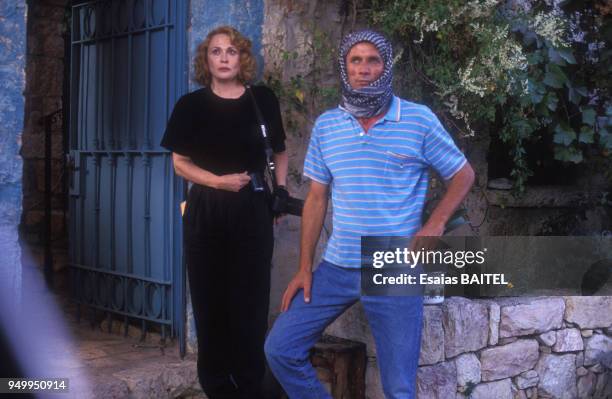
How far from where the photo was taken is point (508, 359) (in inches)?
173

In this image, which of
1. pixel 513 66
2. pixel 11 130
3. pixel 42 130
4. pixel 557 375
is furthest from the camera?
pixel 42 130

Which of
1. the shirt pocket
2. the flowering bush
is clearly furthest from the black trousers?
the flowering bush

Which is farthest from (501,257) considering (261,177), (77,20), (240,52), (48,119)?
(48,119)

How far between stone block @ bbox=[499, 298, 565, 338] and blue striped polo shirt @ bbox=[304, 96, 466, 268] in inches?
58.4

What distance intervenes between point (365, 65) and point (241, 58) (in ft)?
2.39

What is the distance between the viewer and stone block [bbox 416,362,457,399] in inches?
156

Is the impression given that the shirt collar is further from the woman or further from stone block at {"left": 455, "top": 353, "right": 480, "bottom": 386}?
stone block at {"left": 455, "top": 353, "right": 480, "bottom": 386}

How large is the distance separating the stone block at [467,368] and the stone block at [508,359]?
2.0 inches

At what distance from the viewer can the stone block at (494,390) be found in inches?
167

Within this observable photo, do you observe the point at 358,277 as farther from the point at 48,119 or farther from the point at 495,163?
the point at 48,119

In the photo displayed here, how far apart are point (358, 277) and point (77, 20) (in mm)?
2819

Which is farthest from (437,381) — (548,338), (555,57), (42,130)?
(42,130)

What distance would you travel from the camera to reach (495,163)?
17.7ft

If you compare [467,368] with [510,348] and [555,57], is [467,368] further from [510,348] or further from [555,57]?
[555,57]
